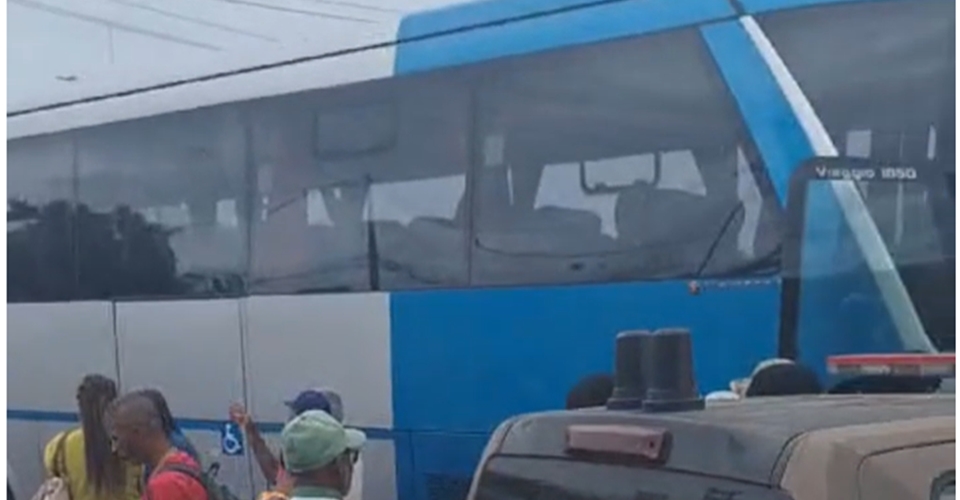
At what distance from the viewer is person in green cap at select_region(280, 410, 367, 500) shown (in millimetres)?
4016

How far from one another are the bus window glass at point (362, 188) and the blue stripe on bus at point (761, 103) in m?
1.29

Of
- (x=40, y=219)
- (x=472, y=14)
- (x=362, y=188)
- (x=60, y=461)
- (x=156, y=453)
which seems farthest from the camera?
(x=40, y=219)

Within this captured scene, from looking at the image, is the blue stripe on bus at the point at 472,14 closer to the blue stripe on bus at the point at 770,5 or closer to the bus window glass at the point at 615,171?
the bus window glass at the point at 615,171

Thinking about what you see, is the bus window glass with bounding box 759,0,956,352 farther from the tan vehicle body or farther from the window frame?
the tan vehicle body

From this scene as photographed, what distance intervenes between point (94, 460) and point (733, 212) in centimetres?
260

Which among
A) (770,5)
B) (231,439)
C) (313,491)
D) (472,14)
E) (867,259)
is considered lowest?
(231,439)

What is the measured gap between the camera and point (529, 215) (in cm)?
709

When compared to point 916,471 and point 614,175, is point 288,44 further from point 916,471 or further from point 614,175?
point 916,471

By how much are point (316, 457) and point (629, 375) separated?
118cm

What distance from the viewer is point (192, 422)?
8.37 m

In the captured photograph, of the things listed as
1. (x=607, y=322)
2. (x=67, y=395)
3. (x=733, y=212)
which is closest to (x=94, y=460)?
(x=607, y=322)

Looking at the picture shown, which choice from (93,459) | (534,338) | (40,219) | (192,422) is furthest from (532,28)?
(40,219)

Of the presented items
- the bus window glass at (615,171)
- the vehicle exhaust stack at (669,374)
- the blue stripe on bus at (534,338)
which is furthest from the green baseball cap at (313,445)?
the bus window glass at (615,171)

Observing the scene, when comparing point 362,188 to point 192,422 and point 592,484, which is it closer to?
point 192,422
